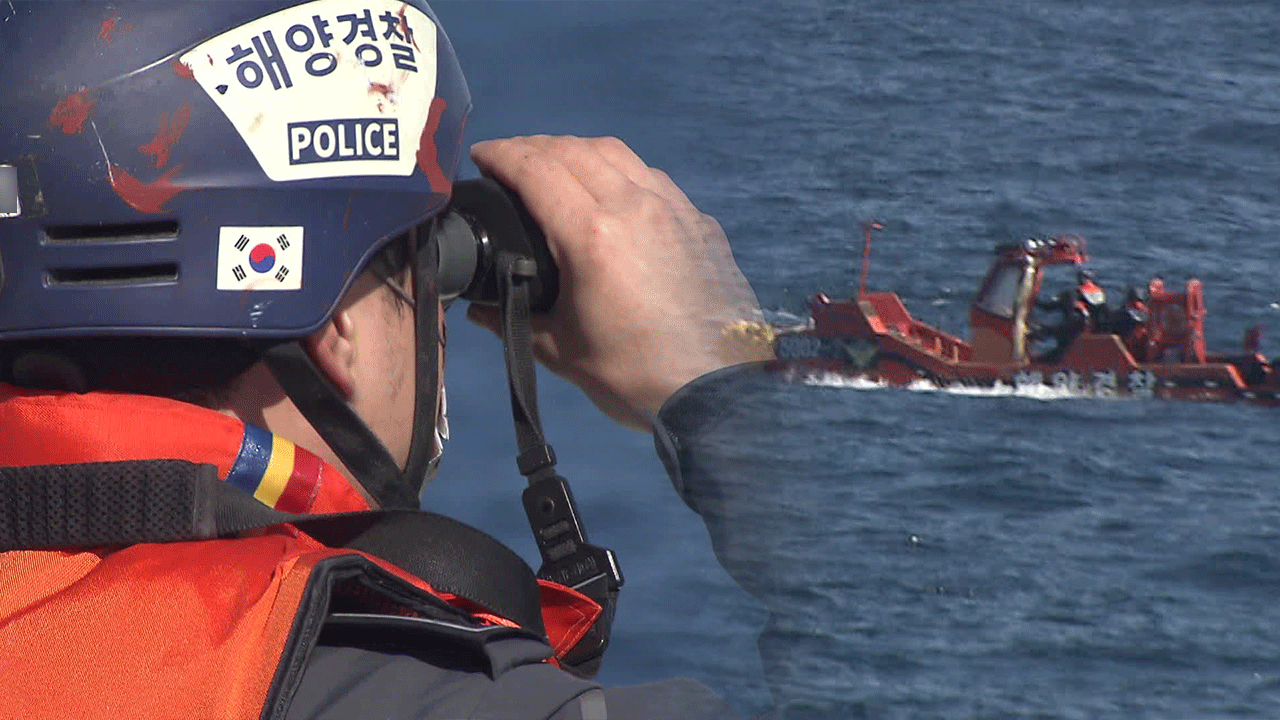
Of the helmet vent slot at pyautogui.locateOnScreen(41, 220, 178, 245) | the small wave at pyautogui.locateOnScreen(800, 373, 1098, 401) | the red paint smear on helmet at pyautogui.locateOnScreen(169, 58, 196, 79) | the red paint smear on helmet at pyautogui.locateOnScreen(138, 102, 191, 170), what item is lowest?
the small wave at pyautogui.locateOnScreen(800, 373, 1098, 401)

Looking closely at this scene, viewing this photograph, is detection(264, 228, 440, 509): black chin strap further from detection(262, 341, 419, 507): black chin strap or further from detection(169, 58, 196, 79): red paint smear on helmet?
detection(169, 58, 196, 79): red paint smear on helmet

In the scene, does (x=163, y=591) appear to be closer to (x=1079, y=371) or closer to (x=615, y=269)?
(x=615, y=269)

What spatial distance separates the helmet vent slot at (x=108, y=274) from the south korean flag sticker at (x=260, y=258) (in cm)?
3

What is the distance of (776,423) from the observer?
96cm

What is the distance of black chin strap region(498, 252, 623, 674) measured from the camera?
4.06ft

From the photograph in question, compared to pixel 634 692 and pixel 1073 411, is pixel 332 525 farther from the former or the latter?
pixel 1073 411

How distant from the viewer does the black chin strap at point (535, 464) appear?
124cm

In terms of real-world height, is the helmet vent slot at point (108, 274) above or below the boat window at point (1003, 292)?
above

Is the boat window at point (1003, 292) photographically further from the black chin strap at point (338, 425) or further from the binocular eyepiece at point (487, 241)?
the black chin strap at point (338, 425)

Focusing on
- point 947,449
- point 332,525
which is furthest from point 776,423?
point 947,449

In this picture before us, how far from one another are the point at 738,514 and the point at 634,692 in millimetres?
119

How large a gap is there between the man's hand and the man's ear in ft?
0.60

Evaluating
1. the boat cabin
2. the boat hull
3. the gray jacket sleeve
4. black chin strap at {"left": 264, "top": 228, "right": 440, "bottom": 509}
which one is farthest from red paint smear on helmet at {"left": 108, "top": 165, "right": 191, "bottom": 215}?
the boat cabin

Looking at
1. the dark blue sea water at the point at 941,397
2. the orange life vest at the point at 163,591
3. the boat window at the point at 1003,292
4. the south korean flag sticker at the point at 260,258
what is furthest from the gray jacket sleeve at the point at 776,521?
the boat window at the point at 1003,292
